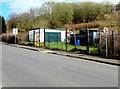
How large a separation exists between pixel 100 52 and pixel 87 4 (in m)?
54.7

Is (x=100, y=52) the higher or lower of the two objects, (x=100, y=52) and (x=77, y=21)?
the lower

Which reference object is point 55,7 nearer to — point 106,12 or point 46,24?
point 46,24

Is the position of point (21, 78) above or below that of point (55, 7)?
below

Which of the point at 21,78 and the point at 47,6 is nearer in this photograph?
the point at 21,78

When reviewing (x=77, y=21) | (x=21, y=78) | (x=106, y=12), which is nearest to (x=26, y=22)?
(x=77, y=21)

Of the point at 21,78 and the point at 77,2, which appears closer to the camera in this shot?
the point at 21,78

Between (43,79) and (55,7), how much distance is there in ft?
177

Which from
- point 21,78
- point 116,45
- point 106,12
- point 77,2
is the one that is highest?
point 77,2

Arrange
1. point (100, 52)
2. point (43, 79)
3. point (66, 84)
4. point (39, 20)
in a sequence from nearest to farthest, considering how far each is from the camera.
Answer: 1. point (66, 84)
2. point (43, 79)
3. point (100, 52)
4. point (39, 20)

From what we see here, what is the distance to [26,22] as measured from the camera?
63562 mm

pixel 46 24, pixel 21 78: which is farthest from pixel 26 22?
pixel 21 78

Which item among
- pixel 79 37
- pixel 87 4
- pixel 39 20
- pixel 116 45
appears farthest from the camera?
pixel 87 4

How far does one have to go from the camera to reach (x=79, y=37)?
2833 centimetres

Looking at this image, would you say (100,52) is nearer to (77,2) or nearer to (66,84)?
(66,84)
